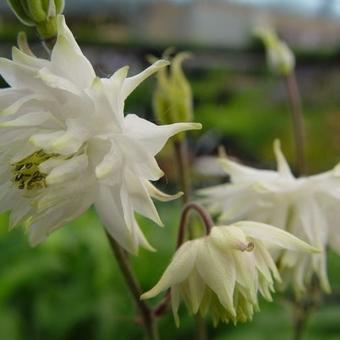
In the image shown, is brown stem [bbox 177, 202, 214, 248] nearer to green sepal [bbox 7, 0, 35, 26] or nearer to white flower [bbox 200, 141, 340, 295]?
white flower [bbox 200, 141, 340, 295]

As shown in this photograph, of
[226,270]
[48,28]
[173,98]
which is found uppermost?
[48,28]

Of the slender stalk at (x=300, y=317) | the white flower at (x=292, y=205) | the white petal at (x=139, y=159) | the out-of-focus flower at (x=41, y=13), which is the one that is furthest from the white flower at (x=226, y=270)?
the slender stalk at (x=300, y=317)

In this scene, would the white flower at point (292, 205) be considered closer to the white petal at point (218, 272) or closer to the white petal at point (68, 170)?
the white petal at point (218, 272)

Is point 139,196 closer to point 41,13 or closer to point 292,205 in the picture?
point 41,13

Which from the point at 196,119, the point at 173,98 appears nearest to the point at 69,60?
the point at 173,98

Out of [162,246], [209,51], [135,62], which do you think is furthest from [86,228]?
[209,51]

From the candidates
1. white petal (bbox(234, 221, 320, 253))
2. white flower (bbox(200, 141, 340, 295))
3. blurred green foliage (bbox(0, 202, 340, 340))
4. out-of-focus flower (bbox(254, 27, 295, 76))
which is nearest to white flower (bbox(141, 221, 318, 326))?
white petal (bbox(234, 221, 320, 253))
